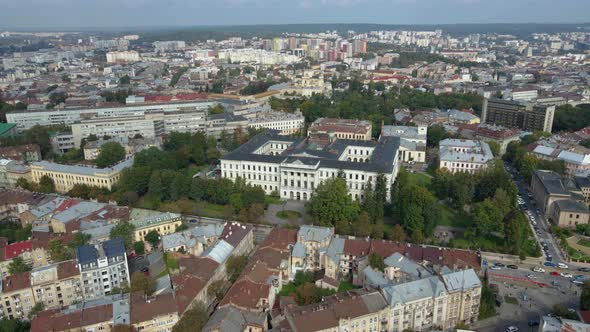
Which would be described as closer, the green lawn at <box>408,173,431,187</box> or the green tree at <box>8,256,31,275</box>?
the green tree at <box>8,256,31,275</box>

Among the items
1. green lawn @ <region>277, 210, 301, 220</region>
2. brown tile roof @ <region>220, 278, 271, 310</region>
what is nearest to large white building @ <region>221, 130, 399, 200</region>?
green lawn @ <region>277, 210, 301, 220</region>

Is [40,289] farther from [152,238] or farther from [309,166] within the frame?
[309,166]

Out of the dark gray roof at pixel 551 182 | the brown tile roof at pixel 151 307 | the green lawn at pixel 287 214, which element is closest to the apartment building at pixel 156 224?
the green lawn at pixel 287 214

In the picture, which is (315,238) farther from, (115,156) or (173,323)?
(115,156)

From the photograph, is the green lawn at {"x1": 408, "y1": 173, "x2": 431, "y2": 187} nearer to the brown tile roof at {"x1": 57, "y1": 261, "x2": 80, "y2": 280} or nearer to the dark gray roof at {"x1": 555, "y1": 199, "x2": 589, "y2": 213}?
the dark gray roof at {"x1": 555, "y1": 199, "x2": 589, "y2": 213}

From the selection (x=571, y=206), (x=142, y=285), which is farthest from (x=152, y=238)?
(x=571, y=206)
